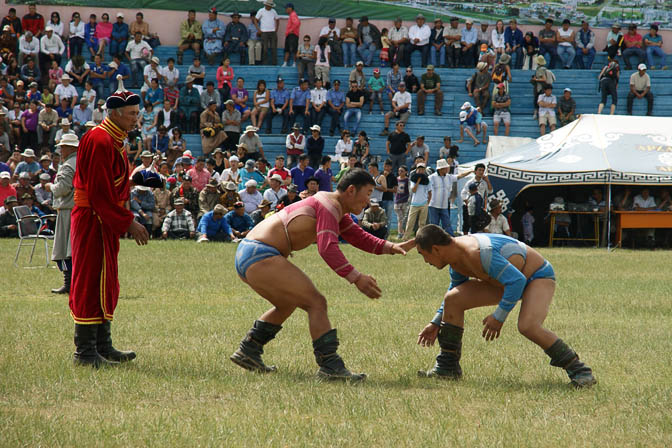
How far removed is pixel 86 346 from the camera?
6.48 m

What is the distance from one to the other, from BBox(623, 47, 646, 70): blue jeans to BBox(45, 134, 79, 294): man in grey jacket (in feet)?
72.0

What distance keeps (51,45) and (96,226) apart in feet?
70.2

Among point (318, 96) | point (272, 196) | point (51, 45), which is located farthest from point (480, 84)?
point (51, 45)

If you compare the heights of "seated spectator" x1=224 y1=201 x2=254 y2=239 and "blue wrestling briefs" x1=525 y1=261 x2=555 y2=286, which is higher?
"blue wrestling briefs" x1=525 y1=261 x2=555 y2=286

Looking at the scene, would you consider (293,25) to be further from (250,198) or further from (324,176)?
(250,198)

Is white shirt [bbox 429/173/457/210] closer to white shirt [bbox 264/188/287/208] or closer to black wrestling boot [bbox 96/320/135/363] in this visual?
white shirt [bbox 264/188/287/208]

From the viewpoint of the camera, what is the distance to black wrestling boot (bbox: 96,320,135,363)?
6.63m

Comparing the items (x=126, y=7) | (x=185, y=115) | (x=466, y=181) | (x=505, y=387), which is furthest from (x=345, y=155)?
(x=505, y=387)

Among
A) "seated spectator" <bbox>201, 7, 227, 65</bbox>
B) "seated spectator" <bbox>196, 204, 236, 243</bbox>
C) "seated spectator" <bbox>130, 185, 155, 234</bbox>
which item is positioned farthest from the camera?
"seated spectator" <bbox>201, 7, 227, 65</bbox>

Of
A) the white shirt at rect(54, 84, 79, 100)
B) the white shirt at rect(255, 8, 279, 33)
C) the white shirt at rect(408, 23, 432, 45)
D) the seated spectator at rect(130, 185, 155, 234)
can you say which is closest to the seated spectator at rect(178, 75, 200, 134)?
the white shirt at rect(54, 84, 79, 100)

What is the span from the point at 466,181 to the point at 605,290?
1029cm

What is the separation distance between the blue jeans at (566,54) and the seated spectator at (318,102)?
819 centimetres

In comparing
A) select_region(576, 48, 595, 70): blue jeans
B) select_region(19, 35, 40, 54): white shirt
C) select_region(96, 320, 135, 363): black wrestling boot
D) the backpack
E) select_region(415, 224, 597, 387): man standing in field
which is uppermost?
select_region(19, 35, 40, 54): white shirt

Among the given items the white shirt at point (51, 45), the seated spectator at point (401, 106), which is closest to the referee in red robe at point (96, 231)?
the seated spectator at point (401, 106)
